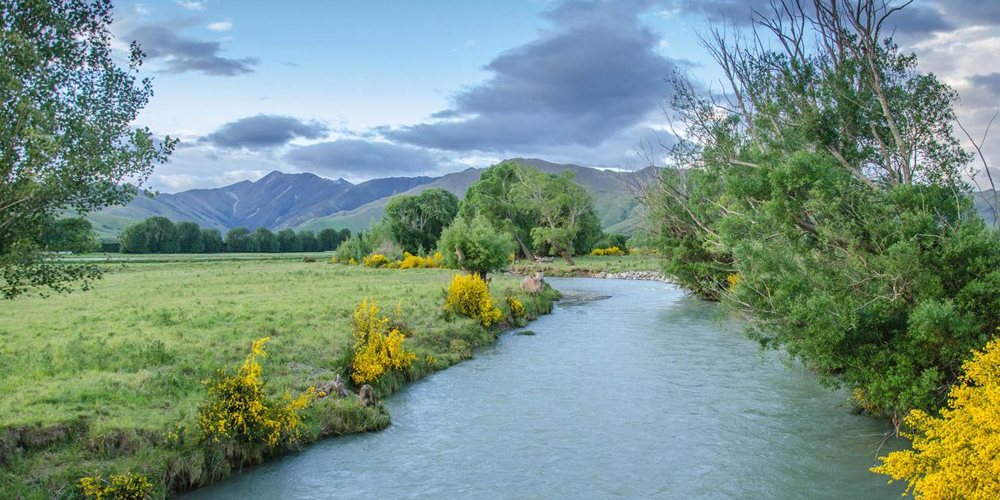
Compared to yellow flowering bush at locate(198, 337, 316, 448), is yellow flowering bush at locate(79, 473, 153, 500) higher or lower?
lower

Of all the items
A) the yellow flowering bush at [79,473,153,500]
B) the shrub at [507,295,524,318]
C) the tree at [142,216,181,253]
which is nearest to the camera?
the yellow flowering bush at [79,473,153,500]

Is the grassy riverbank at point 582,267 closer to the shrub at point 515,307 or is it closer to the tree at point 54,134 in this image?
the shrub at point 515,307

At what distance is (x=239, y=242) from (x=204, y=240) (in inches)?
469

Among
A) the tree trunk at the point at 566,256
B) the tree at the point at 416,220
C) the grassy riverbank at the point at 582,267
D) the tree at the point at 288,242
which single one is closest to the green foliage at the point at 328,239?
the tree at the point at 288,242

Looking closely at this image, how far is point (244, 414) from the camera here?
13234 mm

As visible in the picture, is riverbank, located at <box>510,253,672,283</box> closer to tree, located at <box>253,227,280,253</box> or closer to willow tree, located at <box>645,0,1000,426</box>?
willow tree, located at <box>645,0,1000,426</box>

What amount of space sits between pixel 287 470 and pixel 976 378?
12.8 metres

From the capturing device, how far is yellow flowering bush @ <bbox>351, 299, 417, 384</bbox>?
19.1 m

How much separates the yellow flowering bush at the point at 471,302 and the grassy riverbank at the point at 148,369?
0.95 meters

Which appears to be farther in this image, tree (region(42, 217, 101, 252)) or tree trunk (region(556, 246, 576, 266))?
tree trunk (region(556, 246, 576, 266))

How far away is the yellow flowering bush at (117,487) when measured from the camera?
33.5 feet

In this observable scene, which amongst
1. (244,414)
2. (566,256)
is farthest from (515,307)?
(566,256)

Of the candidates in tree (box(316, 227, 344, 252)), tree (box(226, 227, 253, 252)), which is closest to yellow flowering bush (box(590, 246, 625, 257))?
tree (box(316, 227, 344, 252))

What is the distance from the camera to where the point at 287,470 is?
521 inches
